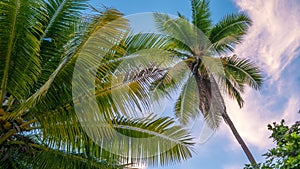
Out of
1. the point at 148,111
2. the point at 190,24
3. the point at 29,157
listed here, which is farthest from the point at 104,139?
the point at 190,24

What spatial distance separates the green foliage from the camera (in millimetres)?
3878

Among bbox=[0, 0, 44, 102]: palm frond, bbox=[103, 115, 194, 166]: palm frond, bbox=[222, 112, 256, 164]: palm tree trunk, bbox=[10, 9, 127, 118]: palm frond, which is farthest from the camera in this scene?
bbox=[222, 112, 256, 164]: palm tree trunk

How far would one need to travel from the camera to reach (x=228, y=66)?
16.2 metres

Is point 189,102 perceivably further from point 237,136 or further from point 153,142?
point 153,142

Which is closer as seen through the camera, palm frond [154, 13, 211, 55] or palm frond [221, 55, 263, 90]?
palm frond [154, 13, 211, 55]

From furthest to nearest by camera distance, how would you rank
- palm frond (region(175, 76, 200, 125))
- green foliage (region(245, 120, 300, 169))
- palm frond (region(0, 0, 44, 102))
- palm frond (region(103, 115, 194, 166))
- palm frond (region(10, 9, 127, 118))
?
palm frond (region(175, 76, 200, 125)), palm frond (region(103, 115, 194, 166)), palm frond (region(0, 0, 44, 102)), palm frond (region(10, 9, 127, 118)), green foliage (region(245, 120, 300, 169))

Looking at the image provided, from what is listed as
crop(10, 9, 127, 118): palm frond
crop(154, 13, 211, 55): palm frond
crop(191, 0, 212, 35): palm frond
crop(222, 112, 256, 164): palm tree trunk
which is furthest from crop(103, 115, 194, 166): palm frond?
crop(191, 0, 212, 35): palm frond

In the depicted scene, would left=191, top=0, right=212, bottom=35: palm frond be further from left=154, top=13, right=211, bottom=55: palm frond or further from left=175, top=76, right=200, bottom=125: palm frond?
left=175, top=76, right=200, bottom=125: palm frond

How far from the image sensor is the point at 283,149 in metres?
4.19

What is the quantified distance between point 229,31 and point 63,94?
1117 centimetres

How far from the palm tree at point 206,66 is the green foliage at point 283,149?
350 inches

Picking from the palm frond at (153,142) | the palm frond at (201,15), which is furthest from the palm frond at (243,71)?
the palm frond at (153,142)

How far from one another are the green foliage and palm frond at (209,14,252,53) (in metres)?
11.3

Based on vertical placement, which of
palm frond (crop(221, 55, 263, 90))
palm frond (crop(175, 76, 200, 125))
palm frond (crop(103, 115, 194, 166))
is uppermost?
palm frond (crop(221, 55, 263, 90))
